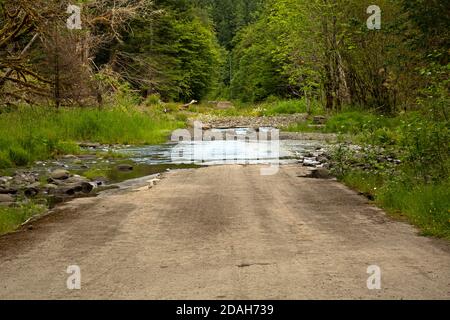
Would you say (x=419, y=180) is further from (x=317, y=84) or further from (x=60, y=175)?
(x=317, y=84)

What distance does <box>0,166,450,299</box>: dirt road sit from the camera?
5.75 metres

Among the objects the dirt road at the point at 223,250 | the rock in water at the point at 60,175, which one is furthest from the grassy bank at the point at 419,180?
the rock in water at the point at 60,175

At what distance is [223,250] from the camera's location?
7359mm

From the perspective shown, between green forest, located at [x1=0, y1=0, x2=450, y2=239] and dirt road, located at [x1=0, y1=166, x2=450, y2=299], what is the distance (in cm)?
129

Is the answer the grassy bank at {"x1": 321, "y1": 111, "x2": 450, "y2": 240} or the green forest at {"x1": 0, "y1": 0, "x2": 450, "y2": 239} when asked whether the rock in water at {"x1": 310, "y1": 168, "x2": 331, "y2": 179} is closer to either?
the green forest at {"x1": 0, "y1": 0, "x2": 450, "y2": 239}

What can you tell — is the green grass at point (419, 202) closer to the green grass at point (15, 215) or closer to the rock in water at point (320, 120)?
the green grass at point (15, 215)

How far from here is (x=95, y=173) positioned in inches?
621

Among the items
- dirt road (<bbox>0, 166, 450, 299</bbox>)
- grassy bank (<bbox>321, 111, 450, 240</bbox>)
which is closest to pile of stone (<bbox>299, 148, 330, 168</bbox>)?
grassy bank (<bbox>321, 111, 450, 240</bbox>)

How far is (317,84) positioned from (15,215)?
27.8 meters

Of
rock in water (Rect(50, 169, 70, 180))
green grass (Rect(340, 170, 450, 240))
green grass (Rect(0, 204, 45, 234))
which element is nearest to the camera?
green grass (Rect(340, 170, 450, 240))

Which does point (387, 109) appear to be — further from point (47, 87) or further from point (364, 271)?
point (364, 271)

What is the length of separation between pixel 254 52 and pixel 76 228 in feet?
222

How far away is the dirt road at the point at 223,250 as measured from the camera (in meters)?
5.75

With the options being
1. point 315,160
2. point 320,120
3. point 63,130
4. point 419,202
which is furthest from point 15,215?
point 320,120
